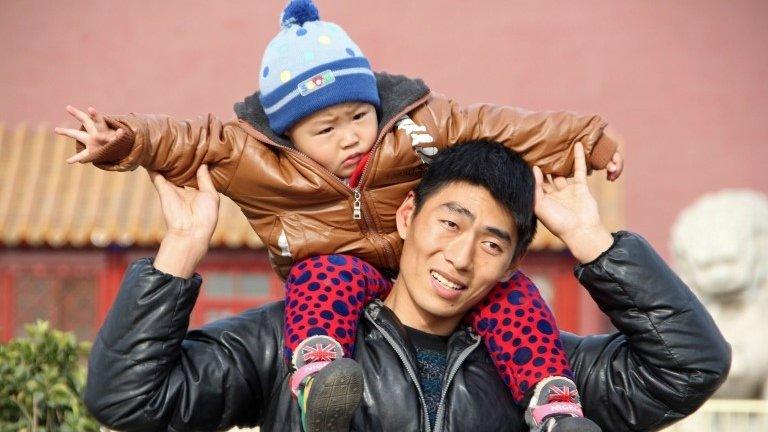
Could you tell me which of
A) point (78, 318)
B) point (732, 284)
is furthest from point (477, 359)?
point (78, 318)

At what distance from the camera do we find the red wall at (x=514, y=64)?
1235 cm

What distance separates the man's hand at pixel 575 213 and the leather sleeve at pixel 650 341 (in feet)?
0.11

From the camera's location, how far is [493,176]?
303cm

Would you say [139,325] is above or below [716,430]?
above

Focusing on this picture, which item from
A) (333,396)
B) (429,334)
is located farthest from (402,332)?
(333,396)

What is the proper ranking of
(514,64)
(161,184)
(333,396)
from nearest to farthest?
(333,396) → (161,184) → (514,64)

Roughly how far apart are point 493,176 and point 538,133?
0.20 m

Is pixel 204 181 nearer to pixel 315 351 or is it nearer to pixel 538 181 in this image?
pixel 315 351

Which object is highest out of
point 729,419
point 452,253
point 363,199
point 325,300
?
point 363,199

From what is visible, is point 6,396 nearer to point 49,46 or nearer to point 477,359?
point 477,359

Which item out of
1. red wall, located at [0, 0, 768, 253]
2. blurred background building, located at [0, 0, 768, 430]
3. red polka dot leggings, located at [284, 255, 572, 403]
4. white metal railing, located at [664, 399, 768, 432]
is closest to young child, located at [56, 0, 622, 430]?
red polka dot leggings, located at [284, 255, 572, 403]

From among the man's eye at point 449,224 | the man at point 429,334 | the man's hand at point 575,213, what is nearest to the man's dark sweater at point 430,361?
the man at point 429,334

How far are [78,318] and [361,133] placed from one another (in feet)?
28.1

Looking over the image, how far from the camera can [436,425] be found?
291cm
